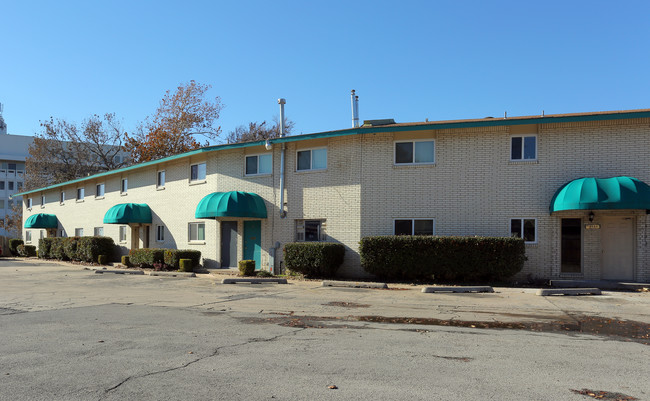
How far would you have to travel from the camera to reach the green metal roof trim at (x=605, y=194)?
1523cm

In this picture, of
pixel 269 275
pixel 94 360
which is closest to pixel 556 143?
pixel 269 275

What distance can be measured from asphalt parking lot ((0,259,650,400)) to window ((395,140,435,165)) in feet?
21.9

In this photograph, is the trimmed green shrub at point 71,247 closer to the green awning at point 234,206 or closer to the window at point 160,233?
the window at point 160,233

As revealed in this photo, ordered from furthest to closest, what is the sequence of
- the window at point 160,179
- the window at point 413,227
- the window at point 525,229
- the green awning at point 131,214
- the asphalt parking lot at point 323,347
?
the window at point 160,179
the green awning at point 131,214
the window at point 413,227
the window at point 525,229
the asphalt parking lot at point 323,347

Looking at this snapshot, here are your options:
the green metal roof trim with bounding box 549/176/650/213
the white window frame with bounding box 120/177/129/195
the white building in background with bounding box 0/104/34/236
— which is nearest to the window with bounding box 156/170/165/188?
the white window frame with bounding box 120/177/129/195

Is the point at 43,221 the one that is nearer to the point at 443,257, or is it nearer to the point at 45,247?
the point at 45,247

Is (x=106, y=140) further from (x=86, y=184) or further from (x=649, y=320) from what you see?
(x=649, y=320)

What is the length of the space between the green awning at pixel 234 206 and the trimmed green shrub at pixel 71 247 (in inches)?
554

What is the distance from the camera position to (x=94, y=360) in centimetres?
667

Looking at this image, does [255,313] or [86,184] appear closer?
[255,313]

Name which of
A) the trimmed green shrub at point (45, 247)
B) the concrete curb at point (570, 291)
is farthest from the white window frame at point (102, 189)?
the concrete curb at point (570, 291)

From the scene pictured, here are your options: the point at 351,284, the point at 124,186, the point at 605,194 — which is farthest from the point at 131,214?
the point at 605,194

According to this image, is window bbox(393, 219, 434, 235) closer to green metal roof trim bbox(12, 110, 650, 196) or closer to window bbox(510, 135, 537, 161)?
green metal roof trim bbox(12, 110, 650, 196)

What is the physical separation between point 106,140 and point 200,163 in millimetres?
29199
